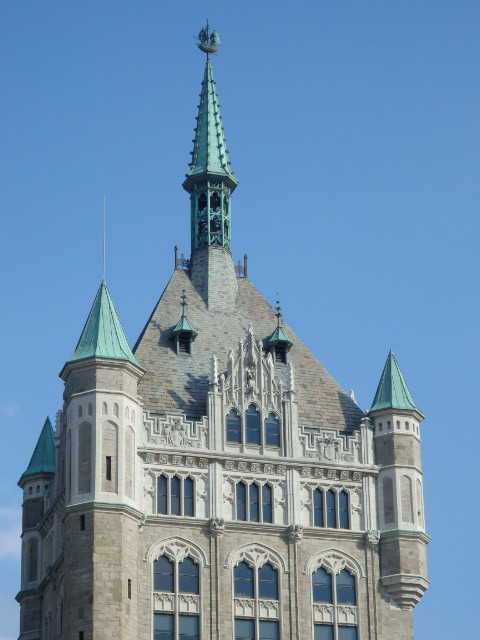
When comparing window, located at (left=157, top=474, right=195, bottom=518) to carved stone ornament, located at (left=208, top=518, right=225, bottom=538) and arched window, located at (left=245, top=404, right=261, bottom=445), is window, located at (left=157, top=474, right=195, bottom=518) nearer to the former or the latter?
carved stone ornament, located at (left=208, top=518, right=225, bottom=538)

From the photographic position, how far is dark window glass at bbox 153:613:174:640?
75250 mm

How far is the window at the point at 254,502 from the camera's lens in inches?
3091

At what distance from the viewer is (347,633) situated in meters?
77.6

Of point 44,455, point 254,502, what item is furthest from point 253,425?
point 44,455

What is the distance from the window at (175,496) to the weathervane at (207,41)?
24193mm

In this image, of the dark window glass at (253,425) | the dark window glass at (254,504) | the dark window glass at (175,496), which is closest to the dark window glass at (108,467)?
the dark window glass at (175,496)

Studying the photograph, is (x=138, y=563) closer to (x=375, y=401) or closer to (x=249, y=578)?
(x=249, y=578)

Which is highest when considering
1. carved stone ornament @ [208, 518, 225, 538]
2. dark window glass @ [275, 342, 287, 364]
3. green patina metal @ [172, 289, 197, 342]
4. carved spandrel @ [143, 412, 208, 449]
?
green patina metal @ [172, 289, 197, 342]

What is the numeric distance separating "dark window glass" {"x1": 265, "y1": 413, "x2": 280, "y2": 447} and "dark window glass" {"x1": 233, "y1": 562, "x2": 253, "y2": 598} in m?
5.32

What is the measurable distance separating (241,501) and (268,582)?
133 inches

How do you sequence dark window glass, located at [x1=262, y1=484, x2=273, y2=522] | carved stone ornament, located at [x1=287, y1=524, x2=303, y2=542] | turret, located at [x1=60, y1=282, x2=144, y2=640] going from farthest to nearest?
1. dark window glass, located at [x1=262, y1=484, x2=273, y2=522]
2. carved stone ornament, located at [x1=287, y1=524, x2=303, y2=542]
3. turret, located at [x1=60, y1=282, x2=144, y2=640]

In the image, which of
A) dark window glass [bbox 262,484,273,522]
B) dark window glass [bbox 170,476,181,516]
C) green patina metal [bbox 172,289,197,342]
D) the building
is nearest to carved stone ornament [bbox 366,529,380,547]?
the building

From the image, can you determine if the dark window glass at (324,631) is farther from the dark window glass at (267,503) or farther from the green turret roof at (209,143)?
the green turret roof at (209,143)

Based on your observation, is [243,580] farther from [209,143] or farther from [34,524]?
[209,143]
